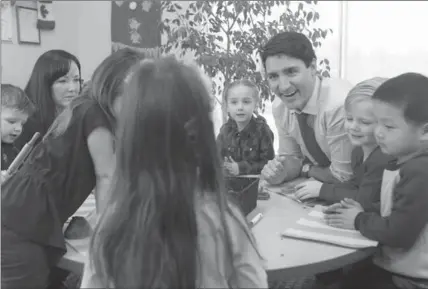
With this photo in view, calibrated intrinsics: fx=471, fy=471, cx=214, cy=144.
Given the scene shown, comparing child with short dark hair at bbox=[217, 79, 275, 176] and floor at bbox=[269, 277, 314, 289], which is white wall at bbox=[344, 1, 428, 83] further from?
floor at bbox=[269, 277, 314, 289]

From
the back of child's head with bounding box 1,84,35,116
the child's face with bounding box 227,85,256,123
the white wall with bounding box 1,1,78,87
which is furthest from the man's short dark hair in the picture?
the white wall with bounding box 1,1,78,87

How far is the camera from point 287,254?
1.03m

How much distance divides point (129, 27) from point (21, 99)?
2125 mm

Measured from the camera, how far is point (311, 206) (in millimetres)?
1444

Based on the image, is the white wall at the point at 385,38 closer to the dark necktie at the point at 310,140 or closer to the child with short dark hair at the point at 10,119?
the dark necktie at the point at 310,140

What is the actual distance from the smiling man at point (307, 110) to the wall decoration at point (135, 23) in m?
2.14

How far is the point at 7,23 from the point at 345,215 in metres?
2.63

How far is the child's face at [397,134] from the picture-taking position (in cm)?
119

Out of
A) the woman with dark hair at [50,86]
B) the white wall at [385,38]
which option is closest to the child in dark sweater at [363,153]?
the woman with dark hair at [50,86]

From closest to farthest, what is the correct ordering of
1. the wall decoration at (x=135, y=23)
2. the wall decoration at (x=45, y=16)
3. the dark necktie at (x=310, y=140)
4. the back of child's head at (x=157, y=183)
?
1. the back of child's head at (x=157, y=183)
2. the dark necktie at (x=310, y=140)
3. the wall decoration at (x=45, y=16)
4. the wall decoration at (x=135, y=23)

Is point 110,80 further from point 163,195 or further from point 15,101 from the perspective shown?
point 15,101

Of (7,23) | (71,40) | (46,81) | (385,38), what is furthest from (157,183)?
(385,38)

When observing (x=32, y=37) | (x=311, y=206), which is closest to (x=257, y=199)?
(x=311, y=206)

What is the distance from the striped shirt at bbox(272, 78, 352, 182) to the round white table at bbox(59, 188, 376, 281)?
526 millimetres
